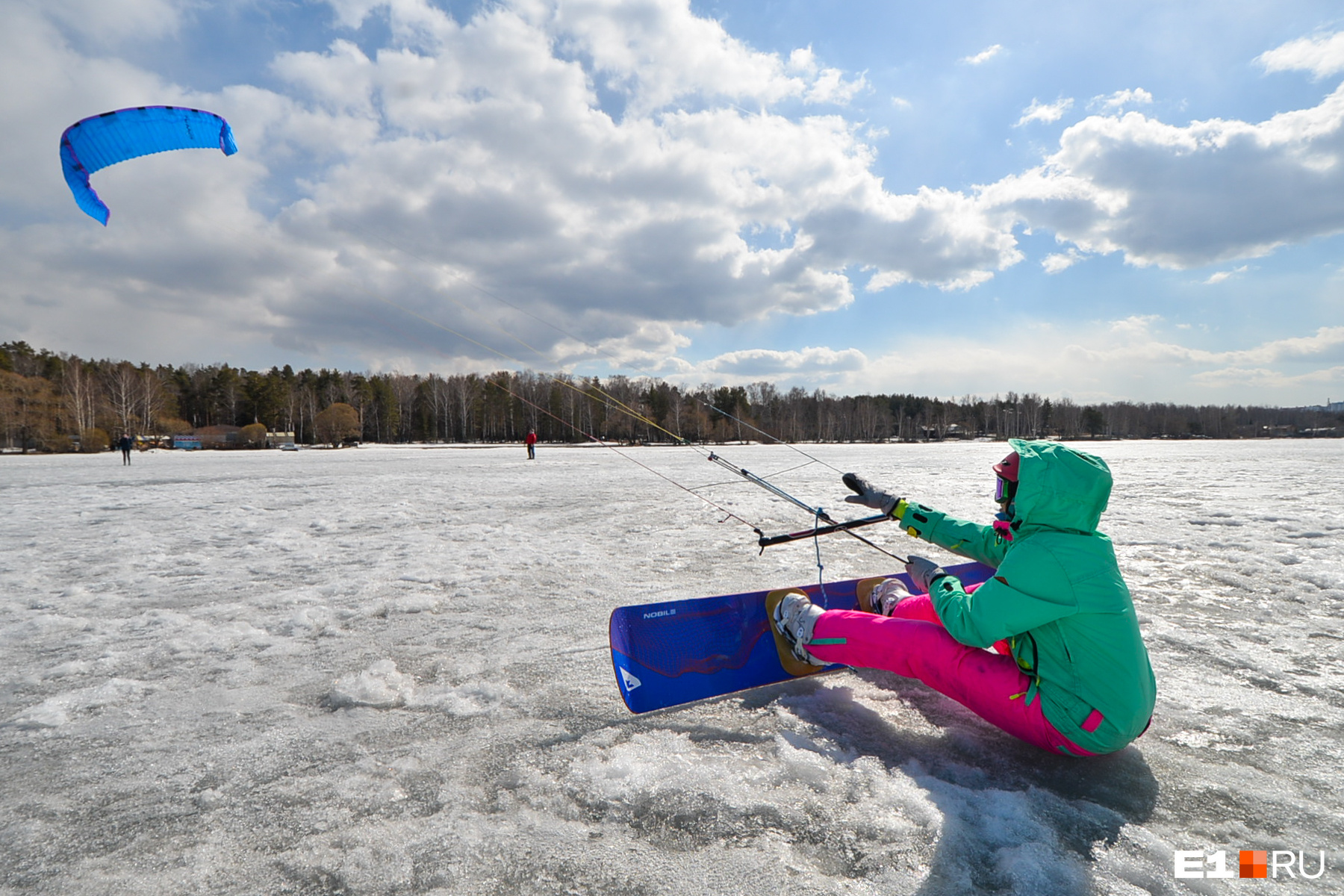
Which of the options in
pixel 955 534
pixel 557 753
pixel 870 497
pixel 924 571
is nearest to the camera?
pixel 557 753

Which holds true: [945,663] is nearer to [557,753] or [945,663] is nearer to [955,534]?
[955,534]

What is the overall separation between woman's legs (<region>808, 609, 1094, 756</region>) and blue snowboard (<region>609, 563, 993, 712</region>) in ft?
1.09

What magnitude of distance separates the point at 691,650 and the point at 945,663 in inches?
44.7

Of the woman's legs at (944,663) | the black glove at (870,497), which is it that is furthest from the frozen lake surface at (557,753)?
the black glove at (870,497)

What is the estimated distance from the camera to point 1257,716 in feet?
8.59

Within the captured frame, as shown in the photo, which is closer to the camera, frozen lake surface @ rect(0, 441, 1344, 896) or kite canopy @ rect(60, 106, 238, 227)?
frozen lake surface @ rect(0, 441, 1344, 896)

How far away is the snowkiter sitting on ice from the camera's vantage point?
2.04 metres

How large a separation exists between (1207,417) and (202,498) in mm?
144071

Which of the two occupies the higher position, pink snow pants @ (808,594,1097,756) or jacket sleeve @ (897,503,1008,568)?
jacket sleeve @ (897,503,1008,568)

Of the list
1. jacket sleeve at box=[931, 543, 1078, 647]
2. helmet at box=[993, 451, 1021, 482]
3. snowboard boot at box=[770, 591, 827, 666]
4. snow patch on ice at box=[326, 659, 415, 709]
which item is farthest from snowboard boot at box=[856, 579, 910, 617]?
snow patch on ice at box=[326, 659, 415, 709]

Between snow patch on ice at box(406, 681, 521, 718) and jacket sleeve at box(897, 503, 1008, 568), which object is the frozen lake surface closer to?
snow patch on ice at box(406, 681, 521, 718)

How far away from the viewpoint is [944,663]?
2342mm

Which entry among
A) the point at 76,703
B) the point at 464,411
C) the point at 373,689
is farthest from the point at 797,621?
the point at 464,411

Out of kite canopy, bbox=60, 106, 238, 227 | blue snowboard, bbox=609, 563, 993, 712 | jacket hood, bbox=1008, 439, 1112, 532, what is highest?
kite canopy, bbox=60, 106, 238, 227
